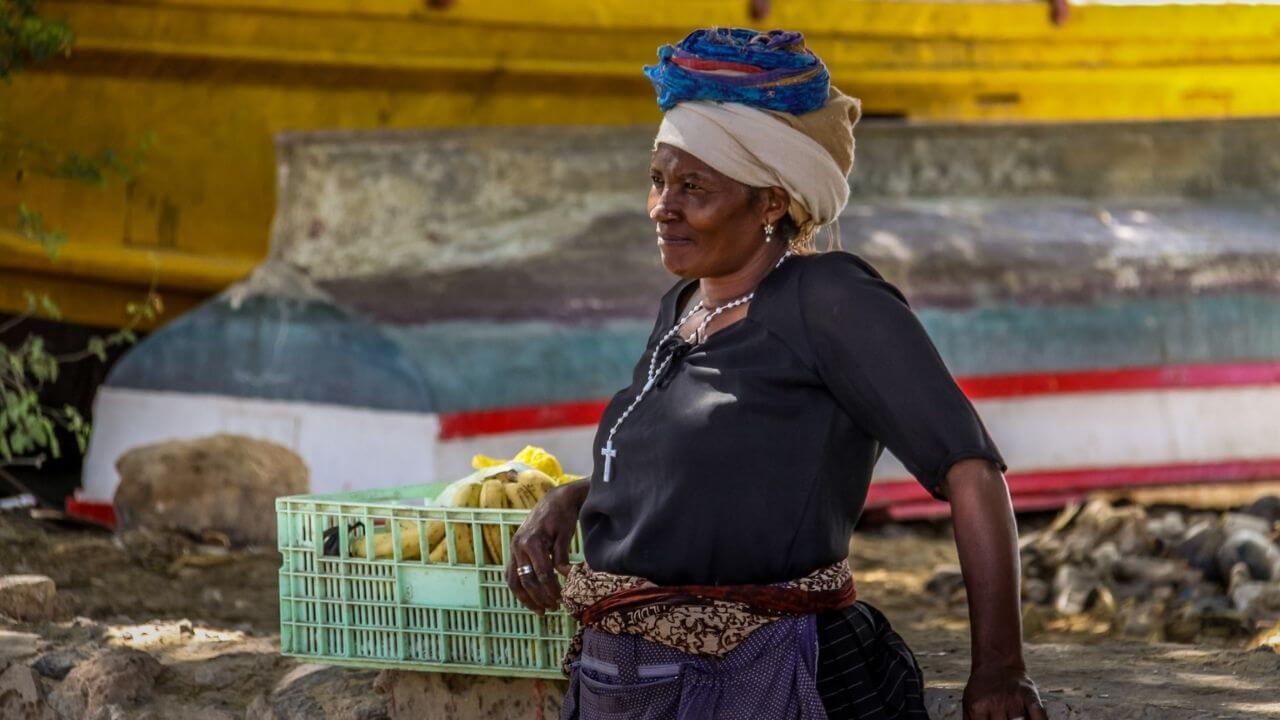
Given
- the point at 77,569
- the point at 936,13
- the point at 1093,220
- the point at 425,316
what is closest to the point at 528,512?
the point at 77,569

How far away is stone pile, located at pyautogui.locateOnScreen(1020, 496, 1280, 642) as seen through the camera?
233 inches

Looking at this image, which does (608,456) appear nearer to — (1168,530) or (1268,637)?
(1268,637)

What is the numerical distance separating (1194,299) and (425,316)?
381 cm

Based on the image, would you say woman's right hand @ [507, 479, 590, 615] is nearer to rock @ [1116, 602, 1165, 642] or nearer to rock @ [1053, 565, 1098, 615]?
rock @ [1116, 602, 1165, 642]

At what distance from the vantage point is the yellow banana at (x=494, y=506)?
3.45 metres

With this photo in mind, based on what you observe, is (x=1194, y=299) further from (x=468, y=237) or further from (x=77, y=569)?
(x=77, y=569)

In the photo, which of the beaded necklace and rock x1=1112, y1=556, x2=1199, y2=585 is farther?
rock x1=1112, y1=556, x2=1199, y2=585

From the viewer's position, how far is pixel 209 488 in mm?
6930

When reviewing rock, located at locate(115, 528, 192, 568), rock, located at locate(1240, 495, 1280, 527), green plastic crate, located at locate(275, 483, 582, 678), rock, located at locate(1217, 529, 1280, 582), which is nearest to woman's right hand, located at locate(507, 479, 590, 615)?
green plastic crate, located at locate(275, 483, 582, 678)

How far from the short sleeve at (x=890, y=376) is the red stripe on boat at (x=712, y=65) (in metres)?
0.34

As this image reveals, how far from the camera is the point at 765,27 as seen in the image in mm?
9203

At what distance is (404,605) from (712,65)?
4.60ft

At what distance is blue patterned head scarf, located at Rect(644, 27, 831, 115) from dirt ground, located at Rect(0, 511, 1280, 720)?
1.16m

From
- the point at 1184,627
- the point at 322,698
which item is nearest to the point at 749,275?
the point at 322,698
